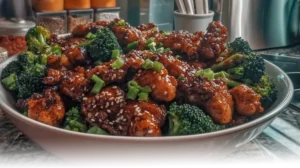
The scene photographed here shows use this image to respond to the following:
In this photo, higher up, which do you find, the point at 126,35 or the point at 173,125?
the point at 126,35

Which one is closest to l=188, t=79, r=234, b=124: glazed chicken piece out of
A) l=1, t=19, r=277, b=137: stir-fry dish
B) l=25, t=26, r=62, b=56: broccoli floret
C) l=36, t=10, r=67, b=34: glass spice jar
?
l=1, t=19, r=277, b=137: stir-fry dish

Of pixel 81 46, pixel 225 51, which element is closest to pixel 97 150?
pixel 81 46

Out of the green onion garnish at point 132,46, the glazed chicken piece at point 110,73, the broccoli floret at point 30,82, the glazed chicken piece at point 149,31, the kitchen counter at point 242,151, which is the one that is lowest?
the kitchen counter at point 242,151

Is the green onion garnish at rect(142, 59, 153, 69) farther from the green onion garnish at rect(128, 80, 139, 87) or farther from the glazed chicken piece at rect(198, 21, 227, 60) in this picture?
the glazed chicken piece at rect(198, 21, 227, 60)

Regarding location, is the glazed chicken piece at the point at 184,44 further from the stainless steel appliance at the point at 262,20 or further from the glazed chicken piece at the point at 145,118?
the stainless steel appliance at the point at 262,20

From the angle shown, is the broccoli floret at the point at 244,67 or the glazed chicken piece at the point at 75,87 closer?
the glazed chicken piece at the point at 75,87

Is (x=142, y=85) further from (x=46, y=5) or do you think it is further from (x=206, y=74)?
(x=46, y=5)

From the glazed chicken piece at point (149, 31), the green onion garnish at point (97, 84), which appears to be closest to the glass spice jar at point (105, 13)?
the glazed chicken piece at point (149, 31)

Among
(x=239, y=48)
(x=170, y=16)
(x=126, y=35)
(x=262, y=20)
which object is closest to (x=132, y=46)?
(x=126, y=35)
